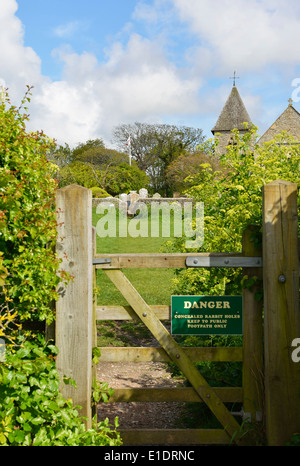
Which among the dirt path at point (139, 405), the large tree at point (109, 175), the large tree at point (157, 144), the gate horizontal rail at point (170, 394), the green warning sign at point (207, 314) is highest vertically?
the large tree at point (157, 144)

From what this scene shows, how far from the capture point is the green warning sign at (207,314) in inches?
125

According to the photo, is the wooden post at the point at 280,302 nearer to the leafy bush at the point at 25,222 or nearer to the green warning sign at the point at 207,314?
the green warning sign at the point at 207,314

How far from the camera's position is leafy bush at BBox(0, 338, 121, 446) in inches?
101

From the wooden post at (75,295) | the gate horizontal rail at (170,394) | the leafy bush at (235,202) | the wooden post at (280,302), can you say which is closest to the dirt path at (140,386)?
the gate horizontal rail at (170,394)

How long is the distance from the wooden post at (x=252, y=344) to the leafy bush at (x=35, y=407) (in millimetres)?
990

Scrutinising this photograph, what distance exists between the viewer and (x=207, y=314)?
10.5 feet

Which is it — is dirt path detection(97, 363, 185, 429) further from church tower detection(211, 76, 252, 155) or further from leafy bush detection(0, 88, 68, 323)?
church tower detection(211, 76, 252, 155)

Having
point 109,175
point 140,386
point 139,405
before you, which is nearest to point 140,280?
point 140,386

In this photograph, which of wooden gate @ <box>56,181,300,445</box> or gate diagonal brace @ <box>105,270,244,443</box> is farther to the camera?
gate diagonal brace @ <box>105,270,244,443</box>

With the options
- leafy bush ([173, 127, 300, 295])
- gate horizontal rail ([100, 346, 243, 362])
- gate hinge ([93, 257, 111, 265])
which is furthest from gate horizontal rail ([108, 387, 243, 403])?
gate hinge ([93, 257, 111, 265])

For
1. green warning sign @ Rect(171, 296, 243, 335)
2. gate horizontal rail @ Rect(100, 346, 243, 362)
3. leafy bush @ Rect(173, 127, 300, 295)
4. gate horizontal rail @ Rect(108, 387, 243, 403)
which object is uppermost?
leafy bush @ Rect(173, 127, 300, 295)

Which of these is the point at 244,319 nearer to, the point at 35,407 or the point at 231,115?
the point at 35,407
